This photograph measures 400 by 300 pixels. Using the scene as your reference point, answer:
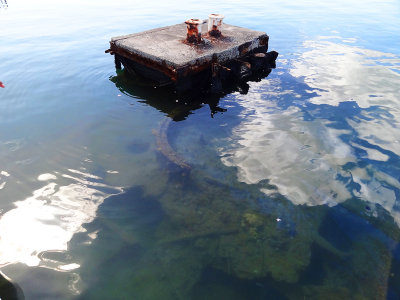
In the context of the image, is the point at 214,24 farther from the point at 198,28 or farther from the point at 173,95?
the point at 173,95

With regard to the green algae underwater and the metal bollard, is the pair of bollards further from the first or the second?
the green algae underwater

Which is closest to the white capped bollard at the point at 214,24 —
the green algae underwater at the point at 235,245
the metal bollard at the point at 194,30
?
the metal bollard at the point at 194,30

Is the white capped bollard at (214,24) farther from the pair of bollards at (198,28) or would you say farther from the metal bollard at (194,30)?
the metal bollard at (194,30)

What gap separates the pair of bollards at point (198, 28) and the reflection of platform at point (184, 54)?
228 millimetres

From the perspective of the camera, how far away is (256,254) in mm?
4445

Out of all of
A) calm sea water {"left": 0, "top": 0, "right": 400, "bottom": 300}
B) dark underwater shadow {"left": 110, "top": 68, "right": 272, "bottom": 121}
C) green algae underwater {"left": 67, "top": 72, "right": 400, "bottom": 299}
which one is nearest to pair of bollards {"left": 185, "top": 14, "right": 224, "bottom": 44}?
dark underwater shadow {"left": 110, "top": 68, "right": 272, "bottom": 121}

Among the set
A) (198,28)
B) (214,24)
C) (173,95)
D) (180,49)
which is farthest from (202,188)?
(214,24)

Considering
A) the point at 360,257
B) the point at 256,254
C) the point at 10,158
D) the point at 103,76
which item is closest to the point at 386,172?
the point at 360,257

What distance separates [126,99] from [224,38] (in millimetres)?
4852

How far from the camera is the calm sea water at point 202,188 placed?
13.6 feet

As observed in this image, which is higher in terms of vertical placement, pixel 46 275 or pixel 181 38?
pixel 181 38

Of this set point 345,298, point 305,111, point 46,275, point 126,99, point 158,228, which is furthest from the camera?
point 126,99

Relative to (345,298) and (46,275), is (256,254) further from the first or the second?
(46,275)

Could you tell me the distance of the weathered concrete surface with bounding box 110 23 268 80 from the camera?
27.7 ft
